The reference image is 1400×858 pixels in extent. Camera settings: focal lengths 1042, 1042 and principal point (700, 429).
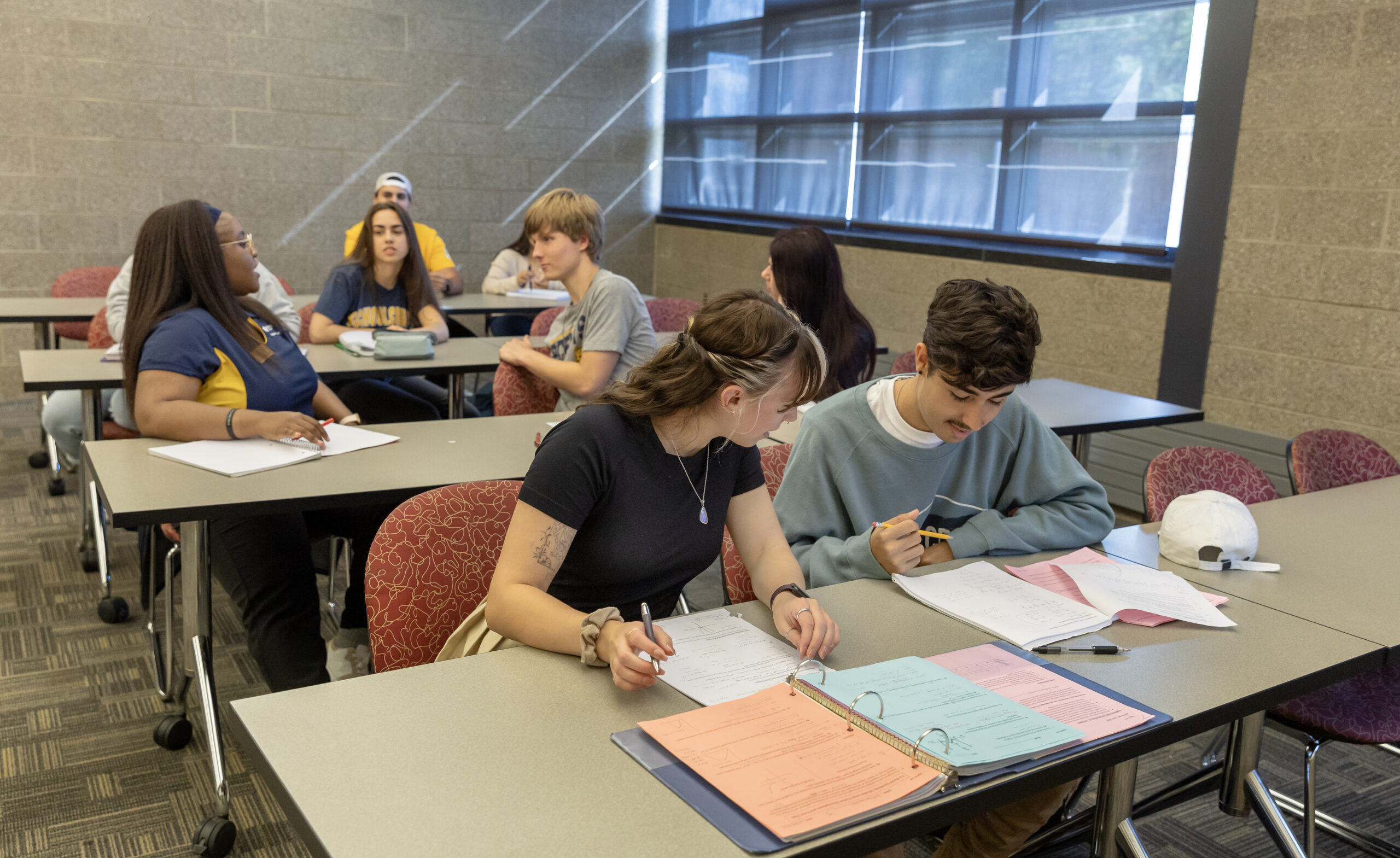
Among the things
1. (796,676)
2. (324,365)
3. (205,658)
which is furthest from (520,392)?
(796,676)

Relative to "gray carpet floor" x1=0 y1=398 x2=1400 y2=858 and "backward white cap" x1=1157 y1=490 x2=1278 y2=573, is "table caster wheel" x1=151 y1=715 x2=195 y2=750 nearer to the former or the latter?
"gray carpet floor" x1=0 y1=398 x2=1400 y2=858

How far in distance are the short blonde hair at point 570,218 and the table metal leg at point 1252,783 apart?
203 cm

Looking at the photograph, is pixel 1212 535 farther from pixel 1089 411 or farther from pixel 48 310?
pixel 48 310

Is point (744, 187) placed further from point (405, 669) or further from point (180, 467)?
point (405, 669)

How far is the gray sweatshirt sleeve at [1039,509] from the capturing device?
1.80 m

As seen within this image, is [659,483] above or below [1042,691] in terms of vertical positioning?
above

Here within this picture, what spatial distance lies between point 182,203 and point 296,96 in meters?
4.01

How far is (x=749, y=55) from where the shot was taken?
6.63m

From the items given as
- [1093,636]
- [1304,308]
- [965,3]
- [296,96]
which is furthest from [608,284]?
[296,96]

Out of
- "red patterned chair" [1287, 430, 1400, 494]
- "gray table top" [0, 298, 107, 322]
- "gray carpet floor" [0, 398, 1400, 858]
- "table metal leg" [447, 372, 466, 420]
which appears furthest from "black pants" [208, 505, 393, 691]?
"gray table top" [0, 298, 107, 322]

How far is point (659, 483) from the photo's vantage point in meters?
1.48

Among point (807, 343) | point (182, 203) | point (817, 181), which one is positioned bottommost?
point (807, 343)

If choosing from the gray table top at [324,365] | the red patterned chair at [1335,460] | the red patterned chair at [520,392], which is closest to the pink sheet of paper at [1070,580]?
the red patterned chair at [1335,460]

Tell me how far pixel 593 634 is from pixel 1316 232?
3.47 m
